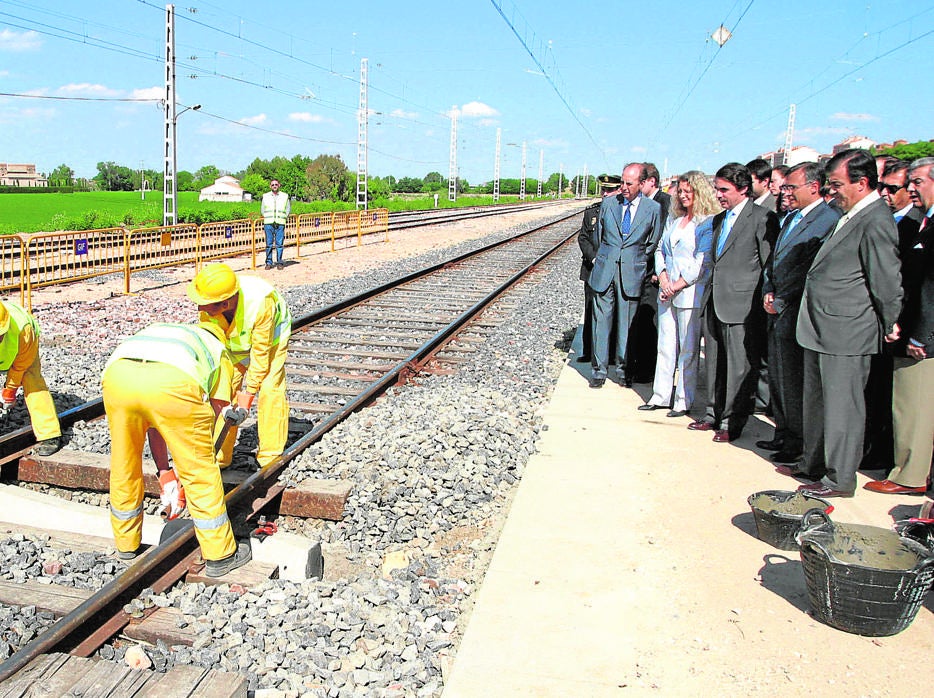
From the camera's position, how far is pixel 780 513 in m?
4.27

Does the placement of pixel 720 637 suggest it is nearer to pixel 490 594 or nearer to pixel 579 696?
pixel 579 696

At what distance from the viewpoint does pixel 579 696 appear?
119 inches

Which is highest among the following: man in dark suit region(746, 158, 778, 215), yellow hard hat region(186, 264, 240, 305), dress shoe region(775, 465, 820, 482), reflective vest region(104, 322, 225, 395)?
man in dark suit region(746, 158, 778, 215)

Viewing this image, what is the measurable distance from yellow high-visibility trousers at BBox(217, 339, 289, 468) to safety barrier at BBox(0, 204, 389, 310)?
7.62m

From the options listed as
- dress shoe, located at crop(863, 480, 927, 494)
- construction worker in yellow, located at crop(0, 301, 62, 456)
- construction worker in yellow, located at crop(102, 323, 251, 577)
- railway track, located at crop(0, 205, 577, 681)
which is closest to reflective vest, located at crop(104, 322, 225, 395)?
construction worker in yellow, located at crop(102, 323, 251, 577)

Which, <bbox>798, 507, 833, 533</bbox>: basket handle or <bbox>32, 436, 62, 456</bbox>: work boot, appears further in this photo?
<bbox>32, 436, 62, 456</bbox>: work boot

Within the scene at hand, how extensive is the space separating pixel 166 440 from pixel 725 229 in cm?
451

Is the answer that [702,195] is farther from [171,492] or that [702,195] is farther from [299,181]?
[299,181]

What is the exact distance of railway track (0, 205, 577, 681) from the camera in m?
3.40

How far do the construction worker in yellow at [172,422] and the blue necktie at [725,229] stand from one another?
4022 millimetres

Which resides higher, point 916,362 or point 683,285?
point 683,285

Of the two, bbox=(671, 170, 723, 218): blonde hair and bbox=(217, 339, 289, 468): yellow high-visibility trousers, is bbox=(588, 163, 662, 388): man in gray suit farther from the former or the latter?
bbox=(217, 339, 289, 468): yellow high-visibility trousers

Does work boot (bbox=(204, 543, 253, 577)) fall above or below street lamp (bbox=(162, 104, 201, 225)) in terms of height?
below

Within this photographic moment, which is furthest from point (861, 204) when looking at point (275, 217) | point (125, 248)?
point (275, 217)
